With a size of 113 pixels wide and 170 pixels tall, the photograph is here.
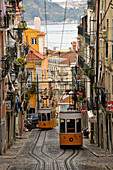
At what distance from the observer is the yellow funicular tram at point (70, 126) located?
29.1m

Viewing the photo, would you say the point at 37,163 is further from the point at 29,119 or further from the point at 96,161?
the point at 29,119

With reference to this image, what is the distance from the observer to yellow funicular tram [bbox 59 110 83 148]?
2911 cm

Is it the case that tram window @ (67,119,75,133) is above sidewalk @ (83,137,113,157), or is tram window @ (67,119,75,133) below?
above

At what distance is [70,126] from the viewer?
29.3 m

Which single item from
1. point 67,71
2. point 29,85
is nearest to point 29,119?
point 29,85

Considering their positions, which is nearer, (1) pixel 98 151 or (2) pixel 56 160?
(2) pixel 56 160

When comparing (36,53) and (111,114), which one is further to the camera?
(36,53)

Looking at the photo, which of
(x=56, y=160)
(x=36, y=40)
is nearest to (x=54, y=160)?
(x=56, y=160)

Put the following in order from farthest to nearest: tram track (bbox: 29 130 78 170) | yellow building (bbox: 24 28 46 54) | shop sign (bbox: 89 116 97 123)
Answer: yellow building (bbox: 24 28 46 54) < shop sign (bbox: 89 116 97 123) < tram track (bbox: 29 130 78 170)

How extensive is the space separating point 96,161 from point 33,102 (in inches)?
1708

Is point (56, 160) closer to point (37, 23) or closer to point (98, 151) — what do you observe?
point (98, 151)

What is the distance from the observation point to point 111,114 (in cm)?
2589

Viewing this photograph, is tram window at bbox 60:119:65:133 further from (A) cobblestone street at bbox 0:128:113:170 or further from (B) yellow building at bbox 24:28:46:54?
(B) yellow building at bbox 24:28:46:54

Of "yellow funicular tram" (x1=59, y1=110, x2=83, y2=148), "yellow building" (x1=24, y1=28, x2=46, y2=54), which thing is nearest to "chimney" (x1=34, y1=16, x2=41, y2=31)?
"yellow building" (x1=24, y1=28, x2=46, y2=54)
